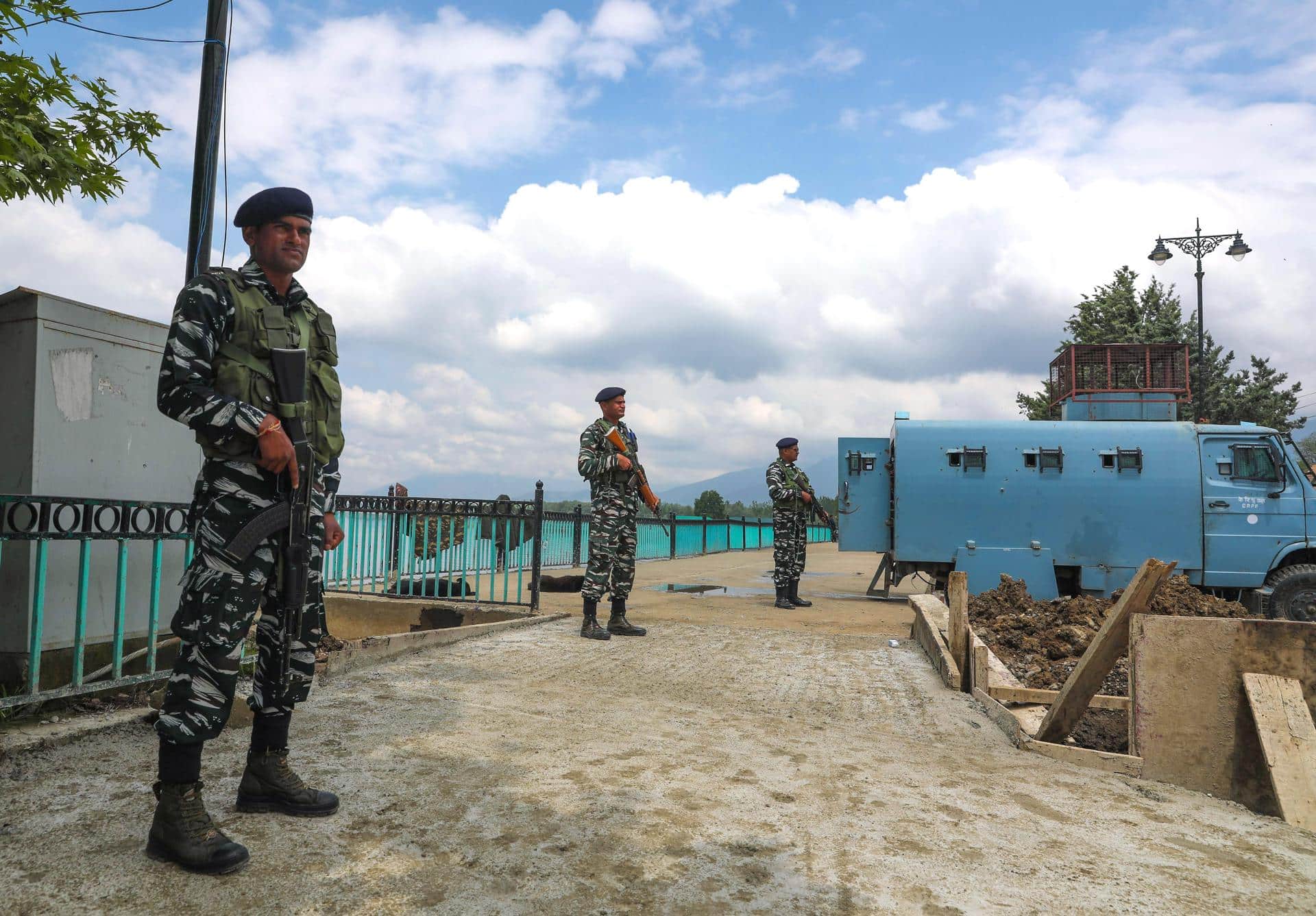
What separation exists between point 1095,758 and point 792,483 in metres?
6.90

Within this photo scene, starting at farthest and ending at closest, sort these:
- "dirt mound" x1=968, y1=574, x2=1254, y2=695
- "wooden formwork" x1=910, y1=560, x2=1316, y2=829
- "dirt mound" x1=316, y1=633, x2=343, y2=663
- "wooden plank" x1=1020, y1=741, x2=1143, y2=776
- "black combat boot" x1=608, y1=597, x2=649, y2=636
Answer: "black combat boot" x1=608, y1=597, x2=649, y2=636 < "dirt mound" x1=968, y1=574, x2=1254, y2=695 < "dirt mound" x1=316, y1=633, x2=343, y2=663 < "wooden plank" x1=1020, y1=741, x2=1143, y2=776 < "wooden formwork" x1=910, y1=560, x2=1316, y2=829

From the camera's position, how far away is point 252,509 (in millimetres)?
2320

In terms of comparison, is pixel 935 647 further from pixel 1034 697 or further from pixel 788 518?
pixel 788 518

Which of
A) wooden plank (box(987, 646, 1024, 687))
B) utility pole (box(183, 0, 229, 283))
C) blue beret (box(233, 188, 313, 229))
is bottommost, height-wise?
wooden plank (box(987, 646, 1024, 687))

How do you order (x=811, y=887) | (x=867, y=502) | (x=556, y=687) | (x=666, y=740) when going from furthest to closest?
(x=867, y=502), (x=556, y=687), (x=666, y=740), (x=811, y=887)

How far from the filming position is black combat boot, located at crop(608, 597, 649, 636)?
691 cm

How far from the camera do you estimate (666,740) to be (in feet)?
11.9

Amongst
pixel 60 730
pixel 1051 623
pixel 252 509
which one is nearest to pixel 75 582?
pixel 60 730

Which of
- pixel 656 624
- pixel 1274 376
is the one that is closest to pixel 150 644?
pixel 656 624

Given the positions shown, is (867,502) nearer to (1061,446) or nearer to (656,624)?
(1061,446)

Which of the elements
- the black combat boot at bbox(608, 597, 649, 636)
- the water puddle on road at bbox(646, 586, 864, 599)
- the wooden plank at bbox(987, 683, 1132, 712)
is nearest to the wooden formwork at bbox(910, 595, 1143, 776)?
the wooden plank at bbox(987, 683, 1132, 712)

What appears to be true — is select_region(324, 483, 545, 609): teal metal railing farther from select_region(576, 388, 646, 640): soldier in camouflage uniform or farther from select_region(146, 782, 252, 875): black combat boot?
select_region(146, 782, 252, 875): black combat boot

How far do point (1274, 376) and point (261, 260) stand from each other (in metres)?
41.2

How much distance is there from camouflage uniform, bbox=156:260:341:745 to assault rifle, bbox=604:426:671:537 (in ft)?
14.6
